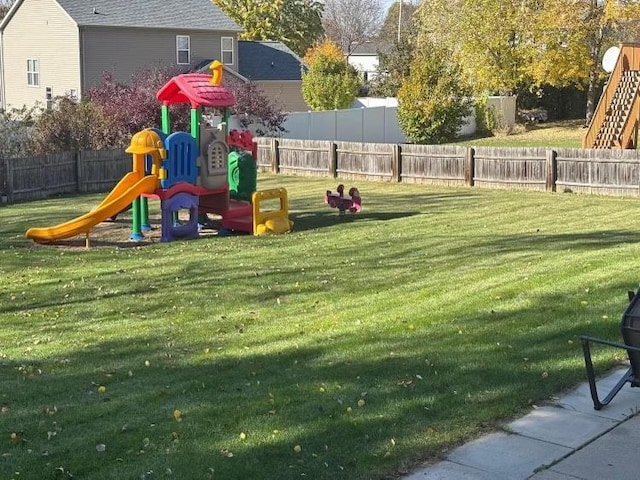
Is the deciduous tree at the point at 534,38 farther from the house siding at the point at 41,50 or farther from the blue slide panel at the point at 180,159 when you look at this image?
the blue slide panel at the point at 180,159

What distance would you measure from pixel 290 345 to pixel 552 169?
16080 millimetres

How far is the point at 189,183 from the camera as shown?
1641cm

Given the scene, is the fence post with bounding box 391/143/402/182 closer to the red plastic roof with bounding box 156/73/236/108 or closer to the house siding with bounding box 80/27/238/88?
the red plastic roof with bounding box 156/73/236/108

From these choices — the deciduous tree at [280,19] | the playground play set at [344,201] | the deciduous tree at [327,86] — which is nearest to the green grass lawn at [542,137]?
the deciduous tree at [327,86]

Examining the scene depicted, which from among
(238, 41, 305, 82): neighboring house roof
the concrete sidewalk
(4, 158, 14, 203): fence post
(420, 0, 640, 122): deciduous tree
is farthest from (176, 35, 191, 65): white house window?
the concrete sidewalk

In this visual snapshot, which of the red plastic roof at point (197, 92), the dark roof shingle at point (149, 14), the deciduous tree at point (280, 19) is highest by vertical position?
the deciduous tree at point (280, 19)

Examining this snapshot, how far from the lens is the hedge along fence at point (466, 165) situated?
22.1m

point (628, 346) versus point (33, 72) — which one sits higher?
point (33, 72)

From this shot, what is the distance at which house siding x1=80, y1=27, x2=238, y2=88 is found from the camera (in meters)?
39.8

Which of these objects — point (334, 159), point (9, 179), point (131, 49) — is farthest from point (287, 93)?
point (9, 179)

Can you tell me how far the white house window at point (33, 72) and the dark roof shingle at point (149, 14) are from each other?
3.98 metres

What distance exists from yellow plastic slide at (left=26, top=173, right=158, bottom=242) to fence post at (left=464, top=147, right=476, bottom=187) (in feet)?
35.5

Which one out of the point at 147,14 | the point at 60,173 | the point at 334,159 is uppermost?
the point at 147,14

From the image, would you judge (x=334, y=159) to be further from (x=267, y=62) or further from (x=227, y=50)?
(x=267, y=62)
